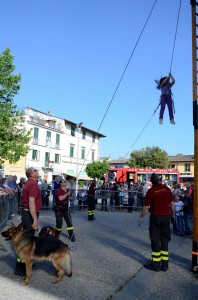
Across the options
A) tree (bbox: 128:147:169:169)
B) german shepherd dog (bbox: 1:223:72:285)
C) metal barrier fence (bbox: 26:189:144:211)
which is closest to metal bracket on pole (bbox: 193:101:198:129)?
german shepherd dog (bbox: 1:223:72:285)

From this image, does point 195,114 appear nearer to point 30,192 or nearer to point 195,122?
point 195,122

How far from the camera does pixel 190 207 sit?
38.5 ft

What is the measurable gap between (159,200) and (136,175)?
24.4m

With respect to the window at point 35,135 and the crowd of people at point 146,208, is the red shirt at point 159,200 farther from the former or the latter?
the window at point 35,135

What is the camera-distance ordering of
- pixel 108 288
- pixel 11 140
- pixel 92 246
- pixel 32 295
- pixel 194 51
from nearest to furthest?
1. pixel 32 295
2. pixel 108 288
3. pixel 194 51
4. pixel 92 246
5. pixel 11 140

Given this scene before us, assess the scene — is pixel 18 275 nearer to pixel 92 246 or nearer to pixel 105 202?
pixel 92 246

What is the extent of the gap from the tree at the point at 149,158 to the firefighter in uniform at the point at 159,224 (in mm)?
57959

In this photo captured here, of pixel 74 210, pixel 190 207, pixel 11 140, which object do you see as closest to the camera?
pixel 190 207

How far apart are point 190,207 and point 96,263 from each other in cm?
545

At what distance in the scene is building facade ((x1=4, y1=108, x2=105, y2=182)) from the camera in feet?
169

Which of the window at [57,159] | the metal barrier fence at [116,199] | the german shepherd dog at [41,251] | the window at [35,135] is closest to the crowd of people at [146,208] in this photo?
the german shepherd dog at [41,251]

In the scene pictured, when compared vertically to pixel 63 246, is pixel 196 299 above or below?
below

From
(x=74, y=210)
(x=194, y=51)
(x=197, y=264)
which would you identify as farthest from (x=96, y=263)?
(x=74, y=210)

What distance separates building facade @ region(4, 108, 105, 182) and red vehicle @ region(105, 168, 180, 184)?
55.4 ft
